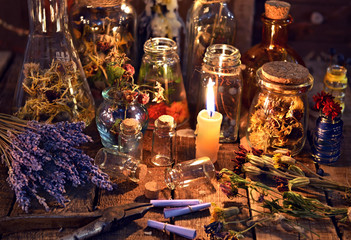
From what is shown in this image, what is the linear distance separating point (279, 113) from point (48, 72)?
74 centimetres

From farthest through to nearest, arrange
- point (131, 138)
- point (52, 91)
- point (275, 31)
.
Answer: point (275, 31), point (52, 91), point (131, 138)

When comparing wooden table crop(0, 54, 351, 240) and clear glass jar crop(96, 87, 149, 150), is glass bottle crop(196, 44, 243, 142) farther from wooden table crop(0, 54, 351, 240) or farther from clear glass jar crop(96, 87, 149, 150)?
clear glass jar crop(96, 87, 149, 150)

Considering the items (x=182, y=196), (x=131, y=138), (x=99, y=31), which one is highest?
(x=99, y=31)

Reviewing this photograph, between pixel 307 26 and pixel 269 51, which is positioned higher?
pixel 269 51

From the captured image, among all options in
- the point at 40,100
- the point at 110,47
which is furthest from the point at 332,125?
the point at 40,100

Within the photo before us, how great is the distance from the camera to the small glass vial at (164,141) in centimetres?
135

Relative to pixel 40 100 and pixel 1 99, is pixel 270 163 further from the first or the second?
pixel 1 99

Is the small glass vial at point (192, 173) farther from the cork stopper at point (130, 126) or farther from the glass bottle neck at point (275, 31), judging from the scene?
the glass bottle neck at point (275, 31)

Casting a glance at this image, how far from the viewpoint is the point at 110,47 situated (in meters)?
1.57

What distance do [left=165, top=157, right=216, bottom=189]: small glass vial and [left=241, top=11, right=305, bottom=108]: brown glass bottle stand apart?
440 mm

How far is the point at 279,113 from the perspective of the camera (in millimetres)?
1345

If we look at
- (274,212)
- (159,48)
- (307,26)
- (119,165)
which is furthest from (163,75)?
(307,26)

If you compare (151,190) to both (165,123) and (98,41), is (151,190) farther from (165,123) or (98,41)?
(98,41)

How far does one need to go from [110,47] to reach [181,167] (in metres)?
0.55
